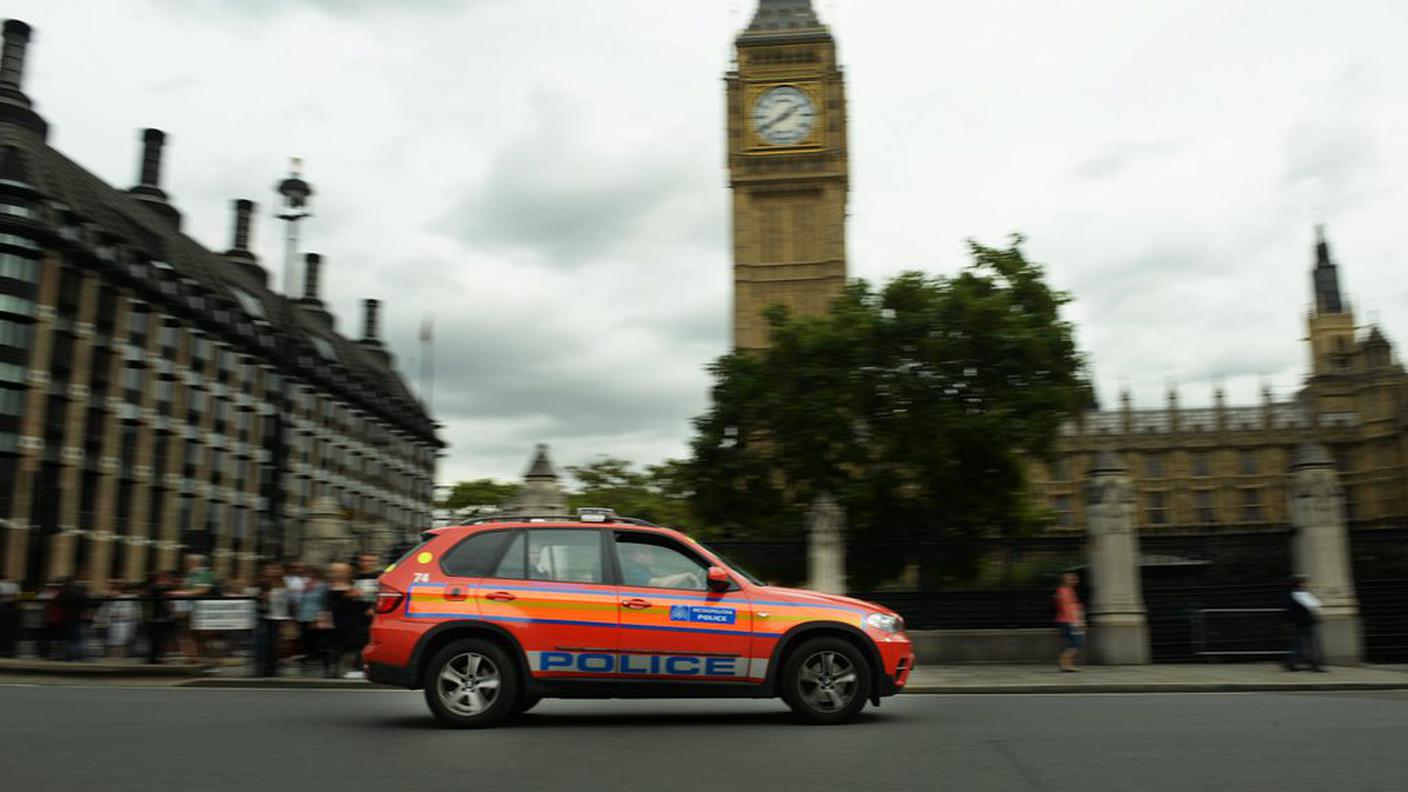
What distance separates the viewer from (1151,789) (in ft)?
20.6

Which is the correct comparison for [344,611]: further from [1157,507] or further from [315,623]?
[1157,507]

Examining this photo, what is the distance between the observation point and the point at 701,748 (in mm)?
8016

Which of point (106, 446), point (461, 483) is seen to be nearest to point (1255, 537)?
point (106, 446)

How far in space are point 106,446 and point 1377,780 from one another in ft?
157

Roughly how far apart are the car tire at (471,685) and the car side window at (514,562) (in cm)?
61

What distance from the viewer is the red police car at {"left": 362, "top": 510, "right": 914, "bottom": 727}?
9.21 m

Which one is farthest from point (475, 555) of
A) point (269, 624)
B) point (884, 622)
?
point (269, 624)

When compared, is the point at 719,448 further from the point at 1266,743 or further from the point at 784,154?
the point at 784,154

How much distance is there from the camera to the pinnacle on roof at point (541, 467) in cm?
2087

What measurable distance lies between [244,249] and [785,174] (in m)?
35.6

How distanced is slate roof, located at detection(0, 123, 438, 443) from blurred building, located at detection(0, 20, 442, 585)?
11 cm

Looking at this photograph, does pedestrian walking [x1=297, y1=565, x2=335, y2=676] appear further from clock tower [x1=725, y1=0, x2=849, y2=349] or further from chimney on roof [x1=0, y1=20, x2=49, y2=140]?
clock tower [x1=725, y1=0, x2=849, y2=349]

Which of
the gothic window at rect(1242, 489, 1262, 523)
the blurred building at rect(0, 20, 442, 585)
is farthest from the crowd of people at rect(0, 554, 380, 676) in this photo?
the gothic window at rect(1242, 489, 1262, 523)

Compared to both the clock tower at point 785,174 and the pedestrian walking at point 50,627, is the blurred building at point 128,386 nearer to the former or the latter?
the pedestrian walking at point 50,627
